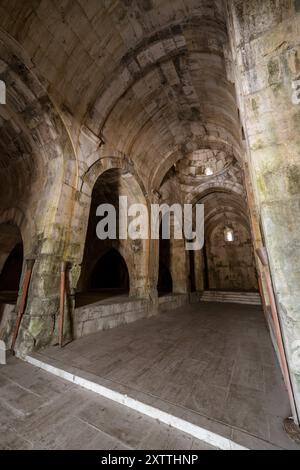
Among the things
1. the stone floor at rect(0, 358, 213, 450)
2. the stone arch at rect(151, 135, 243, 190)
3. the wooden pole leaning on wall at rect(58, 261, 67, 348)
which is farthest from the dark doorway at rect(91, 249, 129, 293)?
the stone floor at rect(0, 358, 213, 450)

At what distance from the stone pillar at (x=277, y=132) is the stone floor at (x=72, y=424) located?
1263 millimetres

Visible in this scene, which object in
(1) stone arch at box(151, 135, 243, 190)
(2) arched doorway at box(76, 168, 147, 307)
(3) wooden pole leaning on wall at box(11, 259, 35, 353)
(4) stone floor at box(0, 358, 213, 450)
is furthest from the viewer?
(1) stone arch at box(151, 135, 243, 190)

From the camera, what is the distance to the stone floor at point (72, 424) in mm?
1515

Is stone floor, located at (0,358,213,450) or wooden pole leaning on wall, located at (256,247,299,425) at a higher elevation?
wooden pole leaning on wall, located at (256,247,299,425)

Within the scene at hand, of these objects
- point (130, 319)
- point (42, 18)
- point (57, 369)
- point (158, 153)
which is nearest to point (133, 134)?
point (158, 153)

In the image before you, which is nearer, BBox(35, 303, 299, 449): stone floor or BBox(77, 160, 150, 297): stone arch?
BBox(35, 303, 299, 449): stone floor

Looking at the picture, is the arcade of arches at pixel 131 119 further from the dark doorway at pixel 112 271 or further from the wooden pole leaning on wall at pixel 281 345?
the dark doorway at pixel 112 271

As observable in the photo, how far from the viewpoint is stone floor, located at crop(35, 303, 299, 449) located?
5.43ft

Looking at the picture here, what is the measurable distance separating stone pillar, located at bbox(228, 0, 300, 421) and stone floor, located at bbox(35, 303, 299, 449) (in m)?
0.50

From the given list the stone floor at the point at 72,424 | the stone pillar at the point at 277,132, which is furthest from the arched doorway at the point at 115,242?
the stone pillar at the point at 277,132

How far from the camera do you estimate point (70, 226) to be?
4070 mm

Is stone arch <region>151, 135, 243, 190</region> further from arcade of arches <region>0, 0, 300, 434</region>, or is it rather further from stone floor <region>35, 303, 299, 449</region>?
stone floor <region>35, 303, 299, 449</region>

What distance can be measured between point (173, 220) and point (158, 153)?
371cm

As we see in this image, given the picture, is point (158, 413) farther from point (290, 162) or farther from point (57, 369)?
point (290, 162)
